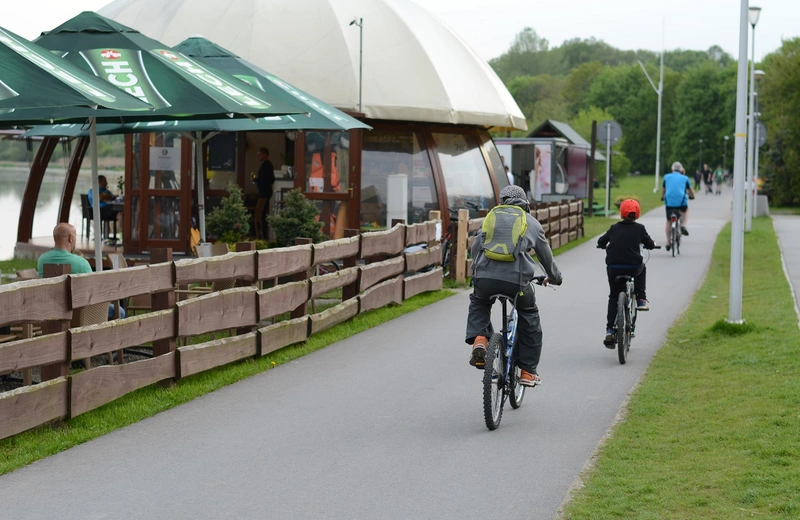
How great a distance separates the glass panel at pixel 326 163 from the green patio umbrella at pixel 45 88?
401 inches

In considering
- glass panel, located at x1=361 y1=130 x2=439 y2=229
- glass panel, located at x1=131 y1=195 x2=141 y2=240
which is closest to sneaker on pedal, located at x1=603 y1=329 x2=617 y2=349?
glass panel, located at x1=361 y1=130 x2=439 y2=229

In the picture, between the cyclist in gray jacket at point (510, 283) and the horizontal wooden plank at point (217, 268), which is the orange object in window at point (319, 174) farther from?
the cyclist in gray jacket at point (510, 283)

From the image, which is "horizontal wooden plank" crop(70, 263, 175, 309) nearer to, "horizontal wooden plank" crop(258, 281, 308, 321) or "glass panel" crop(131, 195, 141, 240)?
"horizontal wooden plank" crop(258, 281, 308, 321)

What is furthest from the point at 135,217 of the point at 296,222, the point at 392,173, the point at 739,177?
the point at 739,177

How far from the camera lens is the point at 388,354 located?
A: 429 inches

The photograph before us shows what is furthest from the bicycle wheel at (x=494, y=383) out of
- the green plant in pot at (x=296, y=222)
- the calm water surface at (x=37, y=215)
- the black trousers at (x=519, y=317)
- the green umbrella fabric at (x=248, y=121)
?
the calm water surface at (x=37, y=215)

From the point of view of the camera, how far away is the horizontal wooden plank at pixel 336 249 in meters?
11.6

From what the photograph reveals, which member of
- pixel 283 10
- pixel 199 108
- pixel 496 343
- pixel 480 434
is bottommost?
pixel 480 434

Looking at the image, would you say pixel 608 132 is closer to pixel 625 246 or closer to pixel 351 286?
pixel 351 286

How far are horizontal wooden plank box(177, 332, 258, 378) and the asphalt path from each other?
0.31 m

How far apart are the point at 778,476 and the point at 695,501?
681 millimetres

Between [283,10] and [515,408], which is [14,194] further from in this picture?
[515,408]

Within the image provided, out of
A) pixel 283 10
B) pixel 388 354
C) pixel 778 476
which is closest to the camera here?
pixel 778 476

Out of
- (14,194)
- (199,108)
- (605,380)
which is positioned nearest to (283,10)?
(199,108)
